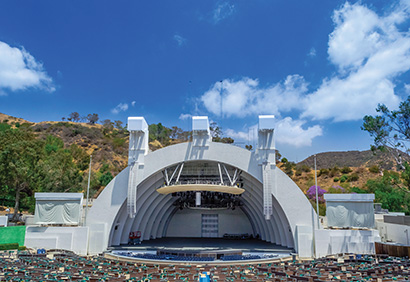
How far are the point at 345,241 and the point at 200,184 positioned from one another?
13.0 metres

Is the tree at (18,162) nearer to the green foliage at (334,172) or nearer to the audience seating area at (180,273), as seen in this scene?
the audience seating area at (180,273)

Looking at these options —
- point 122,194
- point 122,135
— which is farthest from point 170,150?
point 122,135

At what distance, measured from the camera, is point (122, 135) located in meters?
100

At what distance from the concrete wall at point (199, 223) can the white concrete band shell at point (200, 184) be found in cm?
781

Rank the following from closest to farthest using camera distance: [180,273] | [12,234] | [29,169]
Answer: [180,273]
[12,234]
[29,169]

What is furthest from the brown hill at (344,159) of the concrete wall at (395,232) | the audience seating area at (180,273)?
the audience seating area at (180,273)

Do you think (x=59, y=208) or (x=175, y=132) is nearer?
(x=59, y=208)

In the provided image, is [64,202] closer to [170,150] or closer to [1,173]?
[170,150]

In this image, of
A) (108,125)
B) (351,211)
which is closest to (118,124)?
(108,125)

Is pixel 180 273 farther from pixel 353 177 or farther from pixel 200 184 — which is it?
pixel 353 177

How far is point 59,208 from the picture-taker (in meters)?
27.6

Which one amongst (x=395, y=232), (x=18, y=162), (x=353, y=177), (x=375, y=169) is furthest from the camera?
(x=375, y=169)

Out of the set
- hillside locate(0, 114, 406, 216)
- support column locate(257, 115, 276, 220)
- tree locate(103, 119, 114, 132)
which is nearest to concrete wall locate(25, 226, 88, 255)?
hillside locate(0, 114, 406, 216)

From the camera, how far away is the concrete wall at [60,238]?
2655 cm
